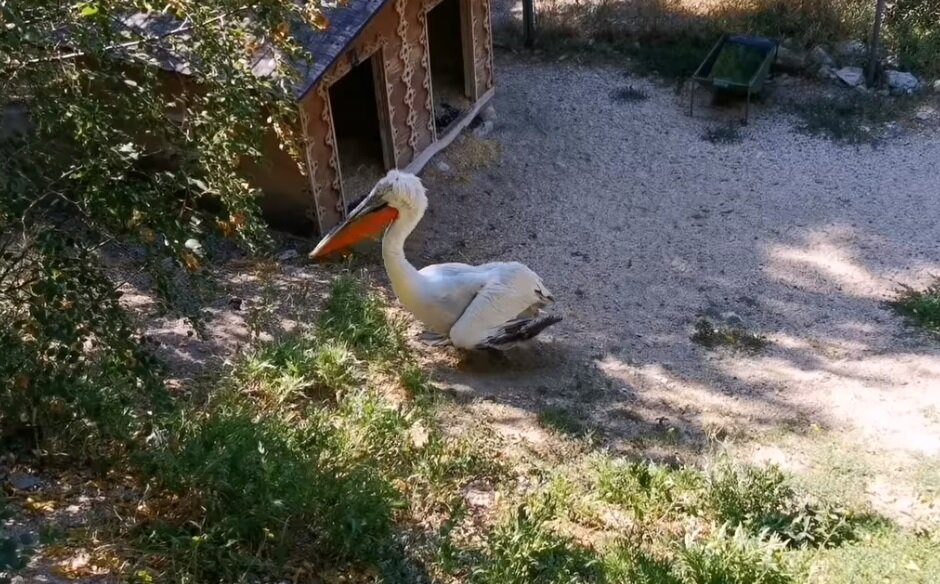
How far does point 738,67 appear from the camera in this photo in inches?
482

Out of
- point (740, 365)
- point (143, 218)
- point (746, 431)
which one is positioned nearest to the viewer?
point (143, 218)

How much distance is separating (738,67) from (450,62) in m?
3.66

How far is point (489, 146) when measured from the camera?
36.7 feet

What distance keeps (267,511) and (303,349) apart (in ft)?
7.38

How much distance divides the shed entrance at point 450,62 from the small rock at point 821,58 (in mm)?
4725

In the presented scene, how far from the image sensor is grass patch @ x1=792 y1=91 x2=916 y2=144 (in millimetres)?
11308

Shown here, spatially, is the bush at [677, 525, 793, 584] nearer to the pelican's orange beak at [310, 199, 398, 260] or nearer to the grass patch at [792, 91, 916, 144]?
the pelican's orange beak at [310, 199, 398, 260]

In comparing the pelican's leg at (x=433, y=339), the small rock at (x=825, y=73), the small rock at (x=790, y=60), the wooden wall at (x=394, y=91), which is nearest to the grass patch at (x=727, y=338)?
the pelican's leg at (x=433, y=339)

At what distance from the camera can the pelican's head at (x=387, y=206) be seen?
24.0ft

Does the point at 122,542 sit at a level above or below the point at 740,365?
above

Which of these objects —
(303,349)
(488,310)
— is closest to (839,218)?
(488,310)

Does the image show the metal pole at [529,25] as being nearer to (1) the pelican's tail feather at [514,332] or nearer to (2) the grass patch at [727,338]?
(2) the grass patch at [727,338]

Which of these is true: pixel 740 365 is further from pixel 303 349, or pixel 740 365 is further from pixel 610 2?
pixel 610 2

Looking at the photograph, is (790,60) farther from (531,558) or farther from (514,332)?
(531,558)
